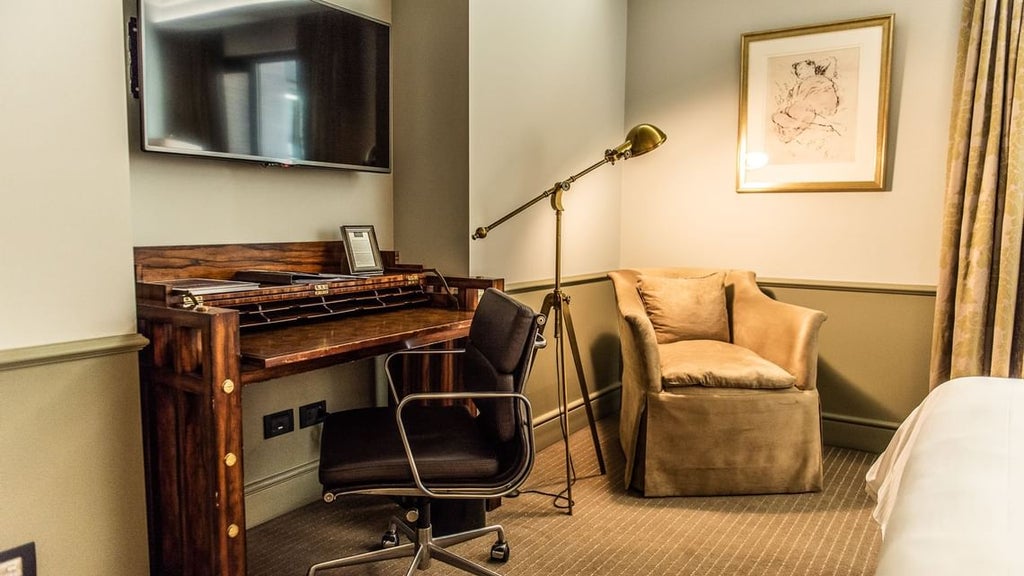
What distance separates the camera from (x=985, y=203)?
9.73 feet

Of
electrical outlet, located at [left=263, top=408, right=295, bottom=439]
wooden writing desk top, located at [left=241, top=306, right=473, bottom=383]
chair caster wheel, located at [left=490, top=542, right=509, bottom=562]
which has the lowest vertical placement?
chair caster wheel, located at [left=490, top=542, right=509, bottom=562]

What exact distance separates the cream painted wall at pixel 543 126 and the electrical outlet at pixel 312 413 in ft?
2.58

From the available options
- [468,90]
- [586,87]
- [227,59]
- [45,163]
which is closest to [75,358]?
[45,163]

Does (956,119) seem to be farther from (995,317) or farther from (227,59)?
(227,59)

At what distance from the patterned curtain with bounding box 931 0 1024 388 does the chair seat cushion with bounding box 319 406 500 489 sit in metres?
2.23

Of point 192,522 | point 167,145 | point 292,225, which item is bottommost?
point 192,522

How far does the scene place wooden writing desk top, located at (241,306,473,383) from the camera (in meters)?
1.78

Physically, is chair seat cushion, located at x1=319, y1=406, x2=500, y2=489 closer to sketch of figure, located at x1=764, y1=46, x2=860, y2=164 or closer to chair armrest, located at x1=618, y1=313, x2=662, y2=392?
chair armrest, located at x1=618, y1=313, x2=662, y2=392

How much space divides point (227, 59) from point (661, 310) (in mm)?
2108

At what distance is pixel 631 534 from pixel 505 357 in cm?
99

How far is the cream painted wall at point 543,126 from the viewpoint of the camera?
9.60 feet

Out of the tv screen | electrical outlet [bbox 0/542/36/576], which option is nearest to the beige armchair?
the tv screen

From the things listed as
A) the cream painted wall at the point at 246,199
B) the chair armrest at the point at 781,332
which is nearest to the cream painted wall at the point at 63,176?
the cream painted wall at the point at 246,199

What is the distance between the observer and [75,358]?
1.73 m
